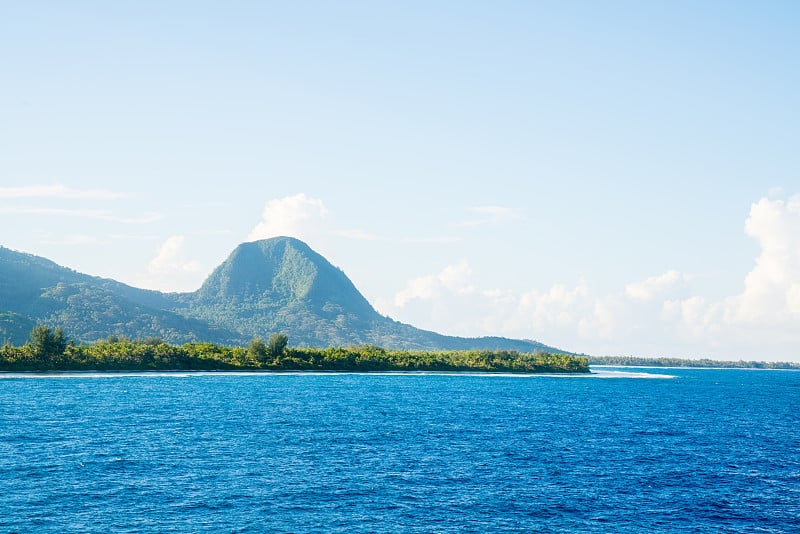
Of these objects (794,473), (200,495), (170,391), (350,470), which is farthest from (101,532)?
(170,391)

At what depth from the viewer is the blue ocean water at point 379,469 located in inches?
2017

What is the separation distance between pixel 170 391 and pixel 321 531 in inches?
4988

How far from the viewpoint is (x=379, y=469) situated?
69.7 meters

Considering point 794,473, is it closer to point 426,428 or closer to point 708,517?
point 708,517

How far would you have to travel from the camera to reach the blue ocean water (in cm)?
5123

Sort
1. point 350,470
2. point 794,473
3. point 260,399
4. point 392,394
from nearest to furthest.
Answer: point 350,470 < point 794,473 < point 260,399 < point 392,394

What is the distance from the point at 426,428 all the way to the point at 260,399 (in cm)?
5598

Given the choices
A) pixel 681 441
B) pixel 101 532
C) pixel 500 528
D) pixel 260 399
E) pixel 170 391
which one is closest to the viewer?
pixel 101 532

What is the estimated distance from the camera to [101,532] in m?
45.5

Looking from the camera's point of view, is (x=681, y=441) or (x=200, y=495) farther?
(x=681, y=441)

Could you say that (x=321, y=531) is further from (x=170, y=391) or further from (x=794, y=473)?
(x=170, y=391)

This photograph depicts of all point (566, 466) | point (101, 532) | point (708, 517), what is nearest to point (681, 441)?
point (566, 466)

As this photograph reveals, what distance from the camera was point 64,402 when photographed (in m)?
126

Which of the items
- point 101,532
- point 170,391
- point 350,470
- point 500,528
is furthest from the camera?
point 170,391
